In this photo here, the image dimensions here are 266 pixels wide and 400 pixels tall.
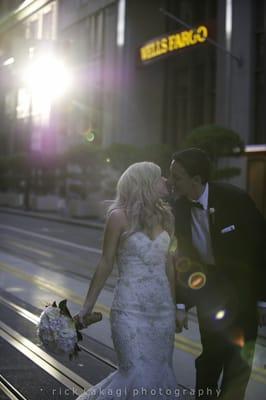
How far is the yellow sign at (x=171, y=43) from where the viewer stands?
30.8m

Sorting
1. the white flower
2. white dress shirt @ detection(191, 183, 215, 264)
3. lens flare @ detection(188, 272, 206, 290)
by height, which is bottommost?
the white flower

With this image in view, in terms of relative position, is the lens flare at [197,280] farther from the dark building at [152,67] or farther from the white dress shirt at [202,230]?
the dark building at [152,67]

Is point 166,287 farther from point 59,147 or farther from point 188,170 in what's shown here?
point 59,147

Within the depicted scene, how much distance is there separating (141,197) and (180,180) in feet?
1.62

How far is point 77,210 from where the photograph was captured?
122 ft

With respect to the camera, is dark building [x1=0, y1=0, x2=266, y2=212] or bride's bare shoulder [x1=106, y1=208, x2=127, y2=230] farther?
dark building [x1=0, y1=0, x2=266, y2=212]

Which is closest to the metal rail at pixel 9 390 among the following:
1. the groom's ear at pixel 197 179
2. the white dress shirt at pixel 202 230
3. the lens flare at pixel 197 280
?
the lens flare at pixel 197 280

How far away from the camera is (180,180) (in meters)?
3.88

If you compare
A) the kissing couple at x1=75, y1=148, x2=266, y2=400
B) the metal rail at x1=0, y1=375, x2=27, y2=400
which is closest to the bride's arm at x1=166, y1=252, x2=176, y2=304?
the kissing couple at x1=75, y1=148, x2=266, y2=400

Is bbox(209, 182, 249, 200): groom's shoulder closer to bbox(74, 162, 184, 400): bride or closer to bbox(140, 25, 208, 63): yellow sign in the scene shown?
bbox(74, 162, 184, 400): bride

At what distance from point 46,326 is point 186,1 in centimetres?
3357

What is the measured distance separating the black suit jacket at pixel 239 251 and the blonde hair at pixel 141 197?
52cm

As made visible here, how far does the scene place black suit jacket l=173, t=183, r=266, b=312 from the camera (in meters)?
3.84

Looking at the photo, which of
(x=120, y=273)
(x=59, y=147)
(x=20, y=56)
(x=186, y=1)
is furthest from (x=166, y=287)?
(x=59, y=147)
